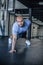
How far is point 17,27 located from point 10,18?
8.87m

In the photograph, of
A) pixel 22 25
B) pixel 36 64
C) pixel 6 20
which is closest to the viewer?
pixel 36 64

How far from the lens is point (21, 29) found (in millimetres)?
2992

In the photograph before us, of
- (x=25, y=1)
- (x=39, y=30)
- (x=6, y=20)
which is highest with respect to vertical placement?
(x=25, y=1)

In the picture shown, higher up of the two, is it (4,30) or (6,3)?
(6,3)

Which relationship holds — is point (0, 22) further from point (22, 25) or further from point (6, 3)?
point (22, 25)

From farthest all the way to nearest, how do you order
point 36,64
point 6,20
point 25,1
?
point 6,20
point 25,1
point 36,64

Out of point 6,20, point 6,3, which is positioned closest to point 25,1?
point 6,3

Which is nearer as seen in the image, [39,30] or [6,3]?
[6,3]

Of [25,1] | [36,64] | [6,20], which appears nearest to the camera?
[36,64]

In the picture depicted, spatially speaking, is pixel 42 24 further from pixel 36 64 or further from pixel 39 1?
pixel 36 64

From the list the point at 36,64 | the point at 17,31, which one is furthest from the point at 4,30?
the point at 36,64

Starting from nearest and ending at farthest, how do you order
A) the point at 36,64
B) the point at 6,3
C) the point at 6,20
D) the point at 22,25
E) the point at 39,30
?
the point at 36,64 < the point at 22,25 < the point at 6,3 < the point at 6,20 < the point at 39,30

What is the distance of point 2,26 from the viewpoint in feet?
37.9

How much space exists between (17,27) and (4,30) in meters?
8.67
